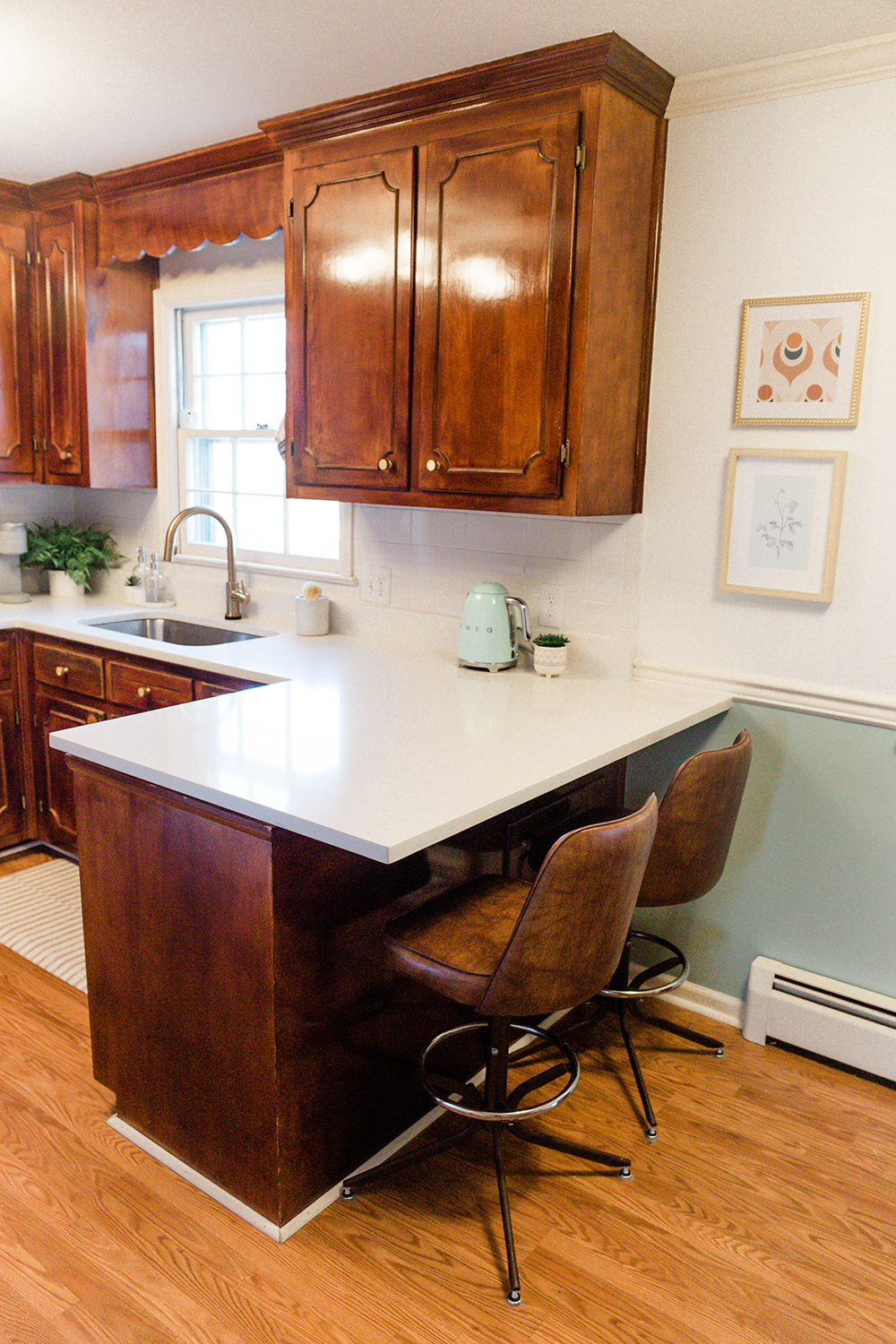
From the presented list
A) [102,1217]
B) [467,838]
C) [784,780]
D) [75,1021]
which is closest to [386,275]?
[467,838]

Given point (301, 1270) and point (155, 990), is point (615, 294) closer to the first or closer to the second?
point (155, 990)

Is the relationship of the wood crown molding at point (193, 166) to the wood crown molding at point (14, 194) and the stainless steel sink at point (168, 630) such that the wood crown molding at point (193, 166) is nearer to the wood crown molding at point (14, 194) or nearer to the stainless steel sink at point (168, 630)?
the wood crown molding at point (14, 194)

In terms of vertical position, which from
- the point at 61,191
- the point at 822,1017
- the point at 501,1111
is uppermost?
the point at 61,191

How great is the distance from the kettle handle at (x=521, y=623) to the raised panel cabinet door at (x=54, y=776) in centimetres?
161

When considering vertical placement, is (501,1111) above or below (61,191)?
below

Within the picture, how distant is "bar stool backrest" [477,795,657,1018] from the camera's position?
169 cm

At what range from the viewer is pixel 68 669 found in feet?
11.6

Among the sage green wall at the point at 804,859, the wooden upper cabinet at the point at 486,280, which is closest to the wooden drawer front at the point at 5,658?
the wooden upper cabinet at the point at 486,280

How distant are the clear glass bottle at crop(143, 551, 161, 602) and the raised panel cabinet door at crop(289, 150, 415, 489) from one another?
1.24 m

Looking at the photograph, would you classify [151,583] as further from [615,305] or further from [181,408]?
[615,305]

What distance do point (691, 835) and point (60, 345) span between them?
3063 mm

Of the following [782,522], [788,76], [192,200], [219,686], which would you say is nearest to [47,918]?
[219,686]

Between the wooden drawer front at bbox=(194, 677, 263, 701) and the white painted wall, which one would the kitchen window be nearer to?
the wooden drawer front at bbox=(194, 677, 263, 701)

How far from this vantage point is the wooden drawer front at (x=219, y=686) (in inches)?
116
